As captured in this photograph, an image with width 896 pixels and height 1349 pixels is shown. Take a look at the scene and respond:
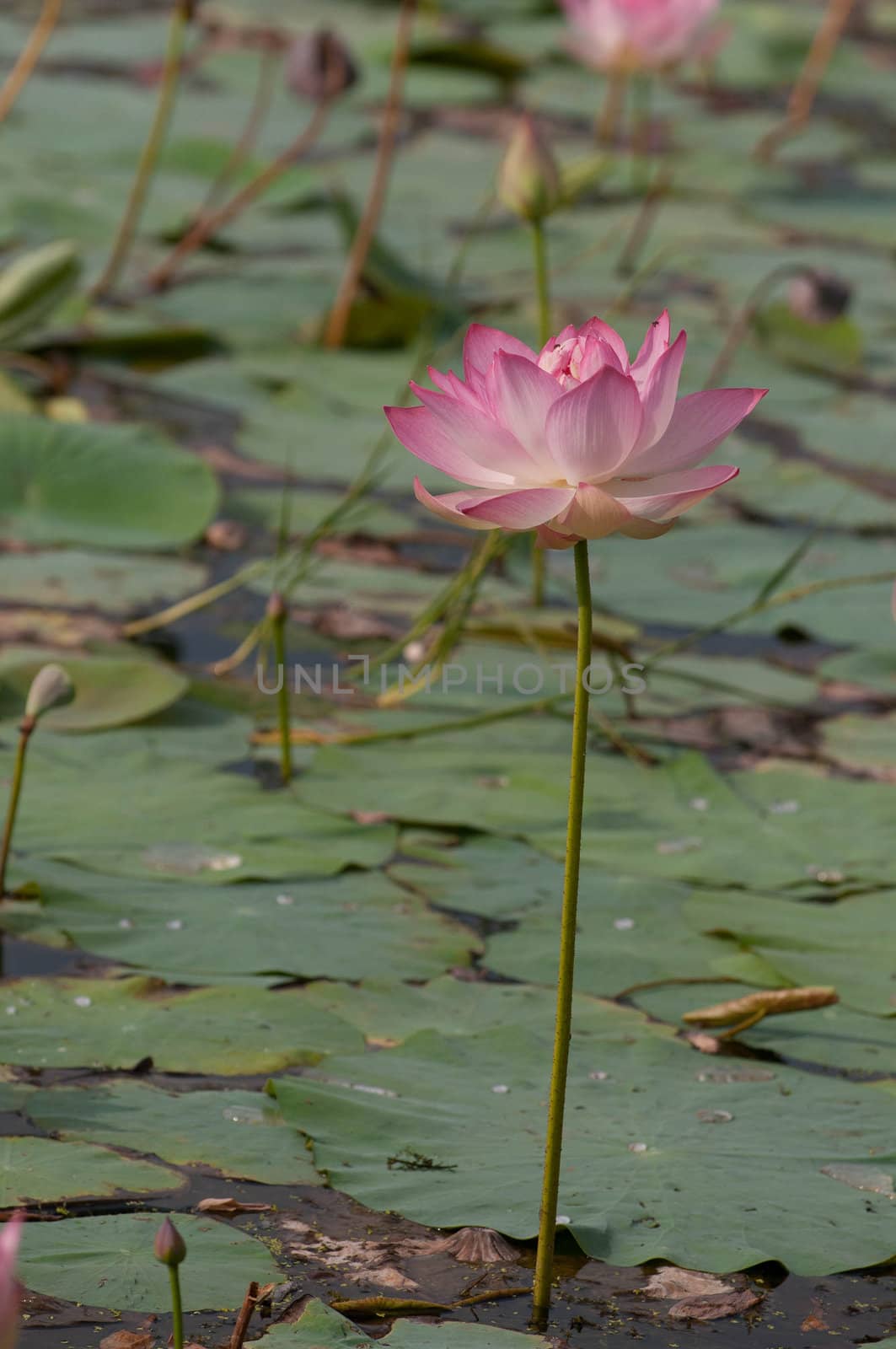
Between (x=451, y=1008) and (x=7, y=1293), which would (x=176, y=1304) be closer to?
(x=7, y=1293)

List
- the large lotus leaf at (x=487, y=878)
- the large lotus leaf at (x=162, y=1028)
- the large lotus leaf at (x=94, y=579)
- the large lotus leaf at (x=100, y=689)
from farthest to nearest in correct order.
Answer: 1. the large lotus leaf at (x=94, y=579)
2. the large lotus leaf at (x=100, y=689)
3. the large lotus leaf at (x=487, y=878)
4. the large lotus leaf at (x=162, y=1028)

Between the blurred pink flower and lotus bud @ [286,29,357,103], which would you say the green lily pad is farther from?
lotus bud @ [286,29,357,103]

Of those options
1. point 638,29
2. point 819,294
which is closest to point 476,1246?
point 819,294

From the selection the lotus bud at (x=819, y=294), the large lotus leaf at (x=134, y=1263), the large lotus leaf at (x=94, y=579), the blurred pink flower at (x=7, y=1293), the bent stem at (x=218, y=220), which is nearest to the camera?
the blurred pink flower at (x=7, y=1293)

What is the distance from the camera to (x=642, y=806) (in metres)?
2.16

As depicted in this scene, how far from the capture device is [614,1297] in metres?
1.35

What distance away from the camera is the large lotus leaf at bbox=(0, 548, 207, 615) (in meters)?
2.59

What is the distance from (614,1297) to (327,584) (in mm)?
1539

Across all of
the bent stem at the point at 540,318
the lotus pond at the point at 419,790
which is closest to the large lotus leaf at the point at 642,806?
the lotus pond at the point at 419,790

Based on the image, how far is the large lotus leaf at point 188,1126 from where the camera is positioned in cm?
146

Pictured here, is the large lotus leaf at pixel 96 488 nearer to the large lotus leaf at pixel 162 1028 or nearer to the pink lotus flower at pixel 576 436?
the large lotus leaf at pixel 162 1028

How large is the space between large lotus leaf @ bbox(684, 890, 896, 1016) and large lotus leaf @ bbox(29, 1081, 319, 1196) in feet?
1.80

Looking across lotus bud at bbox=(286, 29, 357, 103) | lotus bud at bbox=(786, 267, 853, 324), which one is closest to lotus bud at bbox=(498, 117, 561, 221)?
lotus bud at bbox=(786, 267, 853, 324)

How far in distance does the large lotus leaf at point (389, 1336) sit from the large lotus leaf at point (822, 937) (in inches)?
25.4
